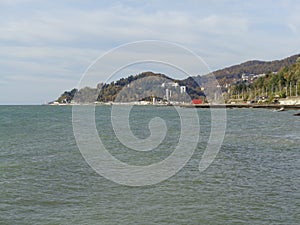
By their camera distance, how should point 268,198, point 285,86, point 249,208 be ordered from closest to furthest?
point 249,208 → point 268,198 → point 285,86

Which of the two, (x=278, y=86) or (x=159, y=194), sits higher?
(x=278, y=86)

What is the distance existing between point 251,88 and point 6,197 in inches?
7568

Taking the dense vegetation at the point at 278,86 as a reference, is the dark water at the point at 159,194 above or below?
below

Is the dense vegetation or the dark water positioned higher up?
the dense vegetation

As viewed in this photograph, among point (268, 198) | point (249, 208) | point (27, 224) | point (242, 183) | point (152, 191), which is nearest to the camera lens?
point (27, 224)

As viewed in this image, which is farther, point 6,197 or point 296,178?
point 296,178

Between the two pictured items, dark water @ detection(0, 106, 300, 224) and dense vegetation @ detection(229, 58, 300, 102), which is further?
dense vegetation @ detection(229, 58, 300, 102)

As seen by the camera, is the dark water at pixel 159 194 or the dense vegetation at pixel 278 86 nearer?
the dark water at pixel 159 194

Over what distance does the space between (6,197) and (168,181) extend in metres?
5.89

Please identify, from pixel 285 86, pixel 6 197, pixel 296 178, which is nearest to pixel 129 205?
pixel 6 197

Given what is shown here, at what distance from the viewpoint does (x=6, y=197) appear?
13.4 metres

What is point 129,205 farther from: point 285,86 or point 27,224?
point 285,86

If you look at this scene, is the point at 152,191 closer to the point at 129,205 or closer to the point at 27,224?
the point at 129,205

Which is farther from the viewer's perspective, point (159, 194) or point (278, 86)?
point (278, 86)
